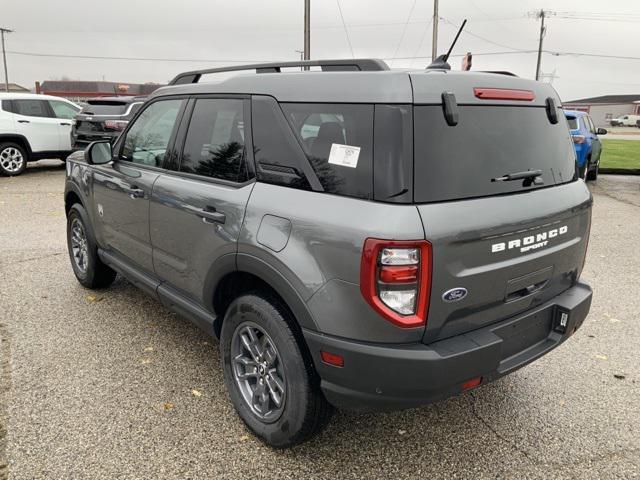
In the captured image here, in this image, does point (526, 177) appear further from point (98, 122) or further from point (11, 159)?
point (11, 159)

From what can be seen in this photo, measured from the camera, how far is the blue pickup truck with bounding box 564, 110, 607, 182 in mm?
11158

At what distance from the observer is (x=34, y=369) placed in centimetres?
346

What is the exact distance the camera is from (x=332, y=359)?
7.40 feet

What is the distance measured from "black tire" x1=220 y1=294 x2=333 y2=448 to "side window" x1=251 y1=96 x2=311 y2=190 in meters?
0.60

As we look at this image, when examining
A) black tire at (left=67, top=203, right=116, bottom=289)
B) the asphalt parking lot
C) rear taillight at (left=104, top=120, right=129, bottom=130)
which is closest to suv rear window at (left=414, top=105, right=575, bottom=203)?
the asphalt parking lot

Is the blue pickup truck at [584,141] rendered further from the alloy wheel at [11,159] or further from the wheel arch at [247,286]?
the alloy wheel at [11,159]

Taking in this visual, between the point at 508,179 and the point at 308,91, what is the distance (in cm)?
103

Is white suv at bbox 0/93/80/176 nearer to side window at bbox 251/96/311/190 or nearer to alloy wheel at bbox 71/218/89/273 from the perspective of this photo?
alloy wheel at bbox 71/218/89/273

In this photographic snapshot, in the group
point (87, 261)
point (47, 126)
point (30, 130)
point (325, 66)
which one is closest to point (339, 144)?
point (325, 66)

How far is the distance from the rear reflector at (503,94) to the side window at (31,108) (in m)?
12.5

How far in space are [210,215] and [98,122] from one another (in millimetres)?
10602

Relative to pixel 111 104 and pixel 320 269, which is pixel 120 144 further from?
pixel 111 104

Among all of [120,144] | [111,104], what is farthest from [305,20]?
[120,144]

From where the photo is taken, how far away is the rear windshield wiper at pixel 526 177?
2.46 metres
